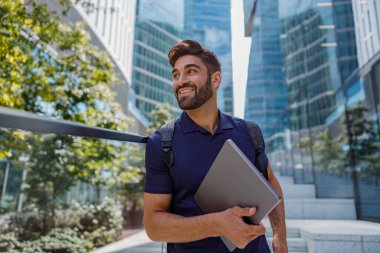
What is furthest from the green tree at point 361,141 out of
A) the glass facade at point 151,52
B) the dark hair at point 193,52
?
the glass facade at point 151,52

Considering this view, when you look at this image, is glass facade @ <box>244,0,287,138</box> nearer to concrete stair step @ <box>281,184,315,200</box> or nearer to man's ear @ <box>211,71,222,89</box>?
concrete stair step @ <box>281,184,315,200</box>

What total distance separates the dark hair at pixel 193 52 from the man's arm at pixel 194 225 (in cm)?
77

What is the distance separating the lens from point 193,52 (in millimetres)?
1627

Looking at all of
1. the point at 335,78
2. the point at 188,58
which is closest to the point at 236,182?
the point at 188,58

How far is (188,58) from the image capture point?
5.28ft

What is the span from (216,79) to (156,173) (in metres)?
0.68

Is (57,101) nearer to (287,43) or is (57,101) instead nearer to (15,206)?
(15,206)

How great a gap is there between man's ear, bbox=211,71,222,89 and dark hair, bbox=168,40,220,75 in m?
0.03

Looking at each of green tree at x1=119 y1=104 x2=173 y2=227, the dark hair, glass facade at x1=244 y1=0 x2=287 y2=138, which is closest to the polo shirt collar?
the dark hair

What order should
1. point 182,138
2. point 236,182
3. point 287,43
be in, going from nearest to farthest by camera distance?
point 236,182 < point 182,138 < point 287,43

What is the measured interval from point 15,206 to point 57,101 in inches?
221

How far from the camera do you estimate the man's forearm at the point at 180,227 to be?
1.17 meters

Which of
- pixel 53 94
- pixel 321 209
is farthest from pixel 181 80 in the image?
pixel 53 94

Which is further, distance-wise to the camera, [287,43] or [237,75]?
[287,43]
